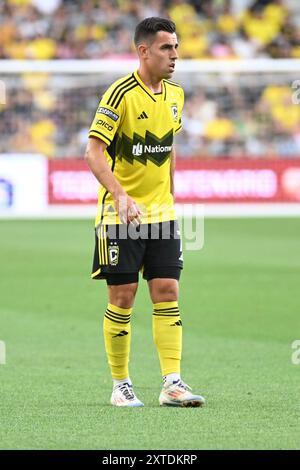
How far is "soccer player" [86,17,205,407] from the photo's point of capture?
670 cm

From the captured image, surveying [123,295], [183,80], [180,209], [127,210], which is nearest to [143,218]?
[127,210]

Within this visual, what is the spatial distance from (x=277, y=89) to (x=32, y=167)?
5.56 meters

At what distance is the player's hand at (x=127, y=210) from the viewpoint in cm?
643

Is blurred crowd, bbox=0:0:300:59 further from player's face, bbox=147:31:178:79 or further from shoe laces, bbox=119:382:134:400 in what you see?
shoe laces, bbox=119:382:134:400

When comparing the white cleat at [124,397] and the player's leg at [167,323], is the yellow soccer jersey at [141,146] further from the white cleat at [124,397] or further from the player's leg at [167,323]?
the white cleat at [124,397]

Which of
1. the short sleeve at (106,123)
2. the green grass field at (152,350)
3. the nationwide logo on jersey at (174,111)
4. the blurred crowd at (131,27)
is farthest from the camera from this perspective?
the blurred crowd at (131,27)

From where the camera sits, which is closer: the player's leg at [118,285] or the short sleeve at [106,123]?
the short sleeve at [106,123]

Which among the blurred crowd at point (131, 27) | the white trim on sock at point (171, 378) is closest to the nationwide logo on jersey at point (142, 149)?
the white trim on sock at point (171, 378)

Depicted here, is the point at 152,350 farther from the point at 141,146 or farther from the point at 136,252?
the point at 141,146

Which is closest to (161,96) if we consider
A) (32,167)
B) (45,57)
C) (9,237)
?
(9,237)

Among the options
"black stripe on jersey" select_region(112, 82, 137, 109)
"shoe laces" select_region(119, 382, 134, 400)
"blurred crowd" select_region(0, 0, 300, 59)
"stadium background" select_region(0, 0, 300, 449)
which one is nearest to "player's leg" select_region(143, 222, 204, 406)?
"shoe laces" select_region(119, 382, 134, 400)

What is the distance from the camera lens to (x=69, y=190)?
22.0 meters

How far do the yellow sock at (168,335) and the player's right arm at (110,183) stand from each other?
0.62 metres

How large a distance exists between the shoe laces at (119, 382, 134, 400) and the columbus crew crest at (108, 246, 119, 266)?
0.72 m
